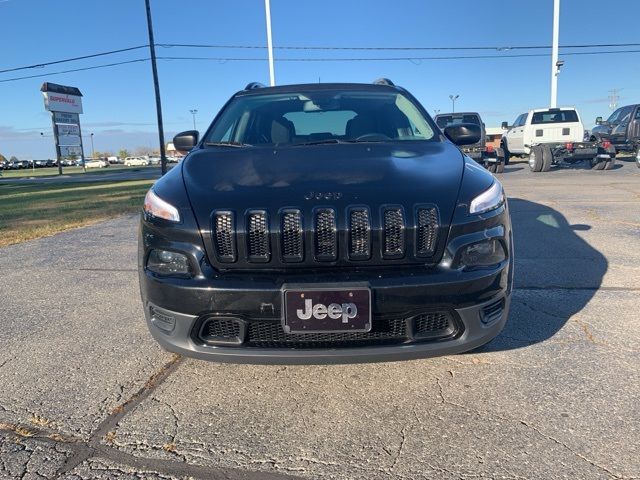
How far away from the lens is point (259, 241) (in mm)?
2352

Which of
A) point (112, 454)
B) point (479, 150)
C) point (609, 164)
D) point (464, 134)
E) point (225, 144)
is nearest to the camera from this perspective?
point (112, 454)

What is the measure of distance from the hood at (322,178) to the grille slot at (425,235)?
2.7 inches

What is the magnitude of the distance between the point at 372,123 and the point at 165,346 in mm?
2261

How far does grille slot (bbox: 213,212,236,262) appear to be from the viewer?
2367 millimetres

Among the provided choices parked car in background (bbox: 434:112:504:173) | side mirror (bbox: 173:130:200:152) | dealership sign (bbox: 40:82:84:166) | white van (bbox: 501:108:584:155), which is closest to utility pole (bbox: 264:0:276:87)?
parked car in background (bbox: 434:112:504:173)

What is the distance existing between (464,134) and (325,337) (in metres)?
2.29

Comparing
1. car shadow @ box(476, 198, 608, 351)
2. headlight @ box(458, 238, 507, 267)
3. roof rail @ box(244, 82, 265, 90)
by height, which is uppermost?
roof rail @ box(244, 82, 265, 90)

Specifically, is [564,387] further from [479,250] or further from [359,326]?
[359,326]

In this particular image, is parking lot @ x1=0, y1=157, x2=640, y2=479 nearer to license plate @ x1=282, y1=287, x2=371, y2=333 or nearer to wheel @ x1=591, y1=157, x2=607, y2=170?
license plate @ x1=282, y1=287, x2=371, y2=333

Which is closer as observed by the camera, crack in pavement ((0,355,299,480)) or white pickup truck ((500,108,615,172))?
crack in pavement ((0,355,299,480))

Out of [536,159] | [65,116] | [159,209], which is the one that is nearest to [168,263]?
[159,209]

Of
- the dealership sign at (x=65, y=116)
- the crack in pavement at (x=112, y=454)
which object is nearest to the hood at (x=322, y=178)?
the crack in pavement at (x=112, y=454)

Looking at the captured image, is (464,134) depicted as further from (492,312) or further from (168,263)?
(168,263)

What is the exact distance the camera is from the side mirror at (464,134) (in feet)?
12.8
